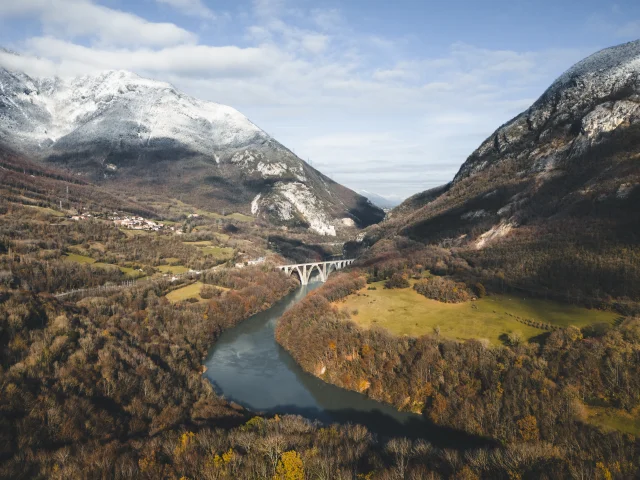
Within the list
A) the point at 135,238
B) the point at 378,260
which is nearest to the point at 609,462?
the point at 378,260

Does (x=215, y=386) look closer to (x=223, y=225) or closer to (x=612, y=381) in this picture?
(x=612, y=381)

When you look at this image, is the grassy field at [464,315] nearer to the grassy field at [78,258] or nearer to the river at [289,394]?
the river at [289,394]

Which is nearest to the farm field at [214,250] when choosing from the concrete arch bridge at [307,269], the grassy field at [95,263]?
the concrete arch bridge at [307,269]

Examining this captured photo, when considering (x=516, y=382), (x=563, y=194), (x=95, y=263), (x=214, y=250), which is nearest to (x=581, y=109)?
(x=563, y=194)

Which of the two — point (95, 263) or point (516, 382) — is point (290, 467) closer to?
point (516, 382)

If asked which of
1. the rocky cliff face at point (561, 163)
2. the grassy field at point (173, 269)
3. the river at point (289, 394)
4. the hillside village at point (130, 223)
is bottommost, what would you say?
the river at point (289, 394)

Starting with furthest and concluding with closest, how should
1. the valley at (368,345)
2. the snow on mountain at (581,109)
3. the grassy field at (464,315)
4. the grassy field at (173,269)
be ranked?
the grassy field at (173,269) → the snow on mountain at (581,109) → the grassy field at (464,315) → the valley at (368,345)
